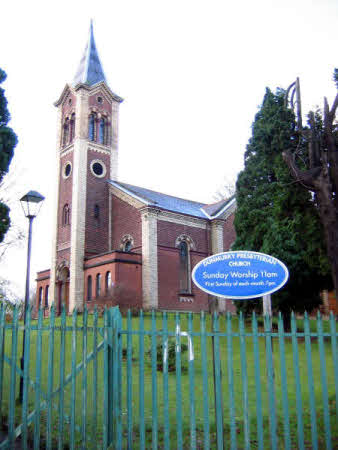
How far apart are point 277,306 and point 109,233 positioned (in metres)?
17.1

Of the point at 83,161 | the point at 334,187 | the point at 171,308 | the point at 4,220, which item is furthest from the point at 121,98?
the point at 334,187

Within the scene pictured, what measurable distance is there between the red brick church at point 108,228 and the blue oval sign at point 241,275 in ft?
65.2

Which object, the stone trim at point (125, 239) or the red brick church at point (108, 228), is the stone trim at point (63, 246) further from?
the stone trim at point (125, 239)

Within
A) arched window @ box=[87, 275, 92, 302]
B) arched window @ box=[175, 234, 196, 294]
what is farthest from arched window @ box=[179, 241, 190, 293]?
arched window @ box=[87, 275, 92, 302]

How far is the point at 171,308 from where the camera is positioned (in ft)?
101

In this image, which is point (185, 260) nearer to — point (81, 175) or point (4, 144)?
point (81, 175)

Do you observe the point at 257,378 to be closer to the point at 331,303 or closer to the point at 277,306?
the point at 277,306

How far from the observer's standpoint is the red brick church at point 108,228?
2966 centimetres

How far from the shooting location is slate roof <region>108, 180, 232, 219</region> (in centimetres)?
3253

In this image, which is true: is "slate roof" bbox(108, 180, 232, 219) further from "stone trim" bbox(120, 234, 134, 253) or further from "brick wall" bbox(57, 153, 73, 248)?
"brick wall" bbox(57, 153, 73, 248)

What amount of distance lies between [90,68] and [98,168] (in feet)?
31.4

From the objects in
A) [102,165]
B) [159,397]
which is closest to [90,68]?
[102,165]

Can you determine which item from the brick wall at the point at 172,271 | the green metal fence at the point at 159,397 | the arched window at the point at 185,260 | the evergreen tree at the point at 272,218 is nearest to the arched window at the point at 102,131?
the brick wall at the point at 172,271

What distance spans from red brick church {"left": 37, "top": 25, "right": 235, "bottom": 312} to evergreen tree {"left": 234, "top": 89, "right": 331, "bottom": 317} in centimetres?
913
